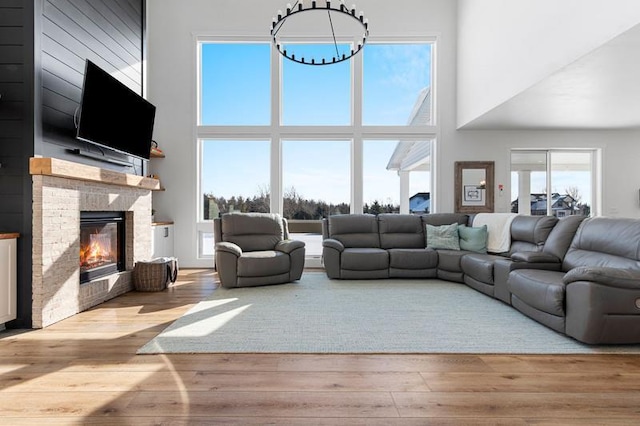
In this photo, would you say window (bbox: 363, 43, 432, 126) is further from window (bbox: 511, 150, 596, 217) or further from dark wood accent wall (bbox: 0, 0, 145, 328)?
dark wood accent wall (bbox: 0, 0, 145, 328)

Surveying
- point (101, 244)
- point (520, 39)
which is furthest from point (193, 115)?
point (520, 39)

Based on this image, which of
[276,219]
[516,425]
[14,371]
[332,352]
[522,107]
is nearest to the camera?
[516,425]

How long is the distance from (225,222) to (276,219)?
74 cm

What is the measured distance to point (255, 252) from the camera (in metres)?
4.78

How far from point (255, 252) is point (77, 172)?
2.24 meters

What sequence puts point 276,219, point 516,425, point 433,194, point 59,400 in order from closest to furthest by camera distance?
point 516,425, point 59,400, point 276,219, point 433,194

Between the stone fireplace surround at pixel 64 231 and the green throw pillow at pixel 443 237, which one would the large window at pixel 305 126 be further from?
the stone fireplace surround at pixel 64 231

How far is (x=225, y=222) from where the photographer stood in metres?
4.93

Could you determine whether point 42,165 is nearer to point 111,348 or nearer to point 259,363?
point 111,348

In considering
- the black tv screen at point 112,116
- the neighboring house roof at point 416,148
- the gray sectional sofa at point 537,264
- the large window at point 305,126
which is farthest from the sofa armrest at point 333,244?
the black tv screen at point 112,116

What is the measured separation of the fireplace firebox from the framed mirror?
534 centimetres

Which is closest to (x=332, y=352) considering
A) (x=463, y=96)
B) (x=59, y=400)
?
(x=59, y=400)

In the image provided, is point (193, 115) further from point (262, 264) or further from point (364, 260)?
point (364, 260)

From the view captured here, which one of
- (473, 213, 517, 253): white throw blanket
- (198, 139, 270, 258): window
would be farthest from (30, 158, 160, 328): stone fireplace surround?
(473, 213, 517, 253): white throw blanket
